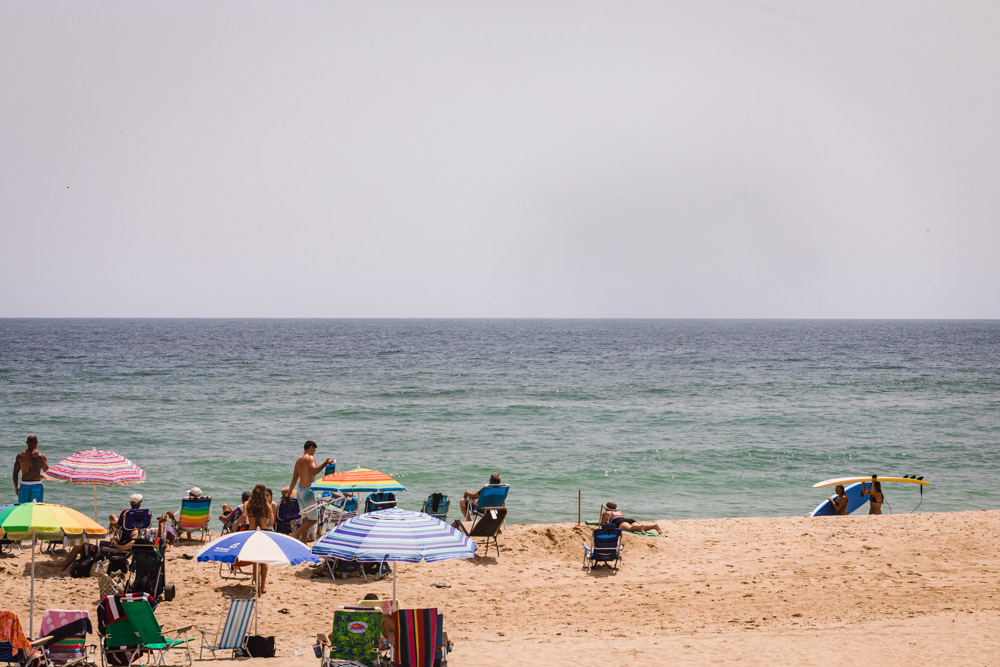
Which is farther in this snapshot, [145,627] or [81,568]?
[81,568]

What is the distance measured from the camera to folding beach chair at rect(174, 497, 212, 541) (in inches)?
503

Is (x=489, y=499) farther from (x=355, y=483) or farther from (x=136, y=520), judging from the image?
(x=136, y=520)

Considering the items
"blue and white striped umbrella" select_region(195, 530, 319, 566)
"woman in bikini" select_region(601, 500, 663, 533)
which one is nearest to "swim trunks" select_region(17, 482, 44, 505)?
"blue and white striped umbrella" select_region(195, 530, 319, 566)

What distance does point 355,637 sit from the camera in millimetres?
7527

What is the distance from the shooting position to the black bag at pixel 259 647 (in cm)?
824

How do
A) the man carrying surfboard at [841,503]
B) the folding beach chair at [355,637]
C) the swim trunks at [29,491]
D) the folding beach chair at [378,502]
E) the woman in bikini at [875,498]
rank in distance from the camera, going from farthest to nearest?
1. the woman in bikini at [875,498]
2. the man carrying surfboard at [841,503]
3. the folding beach chair at [378,502]
4. the swim trunks at [29,491]
5. the folding beach chair at [355,637]

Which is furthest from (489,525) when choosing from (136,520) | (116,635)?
(116,635)

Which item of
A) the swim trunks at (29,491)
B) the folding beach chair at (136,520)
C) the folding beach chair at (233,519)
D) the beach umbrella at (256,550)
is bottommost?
the folding beach chair at (233,519)

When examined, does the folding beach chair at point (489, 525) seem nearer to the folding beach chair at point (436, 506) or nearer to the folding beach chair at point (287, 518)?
the folding beach chair at point (436, 506)

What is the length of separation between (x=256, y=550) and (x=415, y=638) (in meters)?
1.99

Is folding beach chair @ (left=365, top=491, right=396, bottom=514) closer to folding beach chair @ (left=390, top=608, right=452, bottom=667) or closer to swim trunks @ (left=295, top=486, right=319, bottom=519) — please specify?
swim trunks @ (left=295, top=486, right=319, bottom=519)

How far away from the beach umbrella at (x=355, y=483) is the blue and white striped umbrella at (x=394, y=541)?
4.03 meters

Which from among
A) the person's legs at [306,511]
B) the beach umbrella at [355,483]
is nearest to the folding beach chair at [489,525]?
the beach umbrella at [355,483]

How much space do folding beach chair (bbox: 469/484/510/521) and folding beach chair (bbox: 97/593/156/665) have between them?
23.3 feet
